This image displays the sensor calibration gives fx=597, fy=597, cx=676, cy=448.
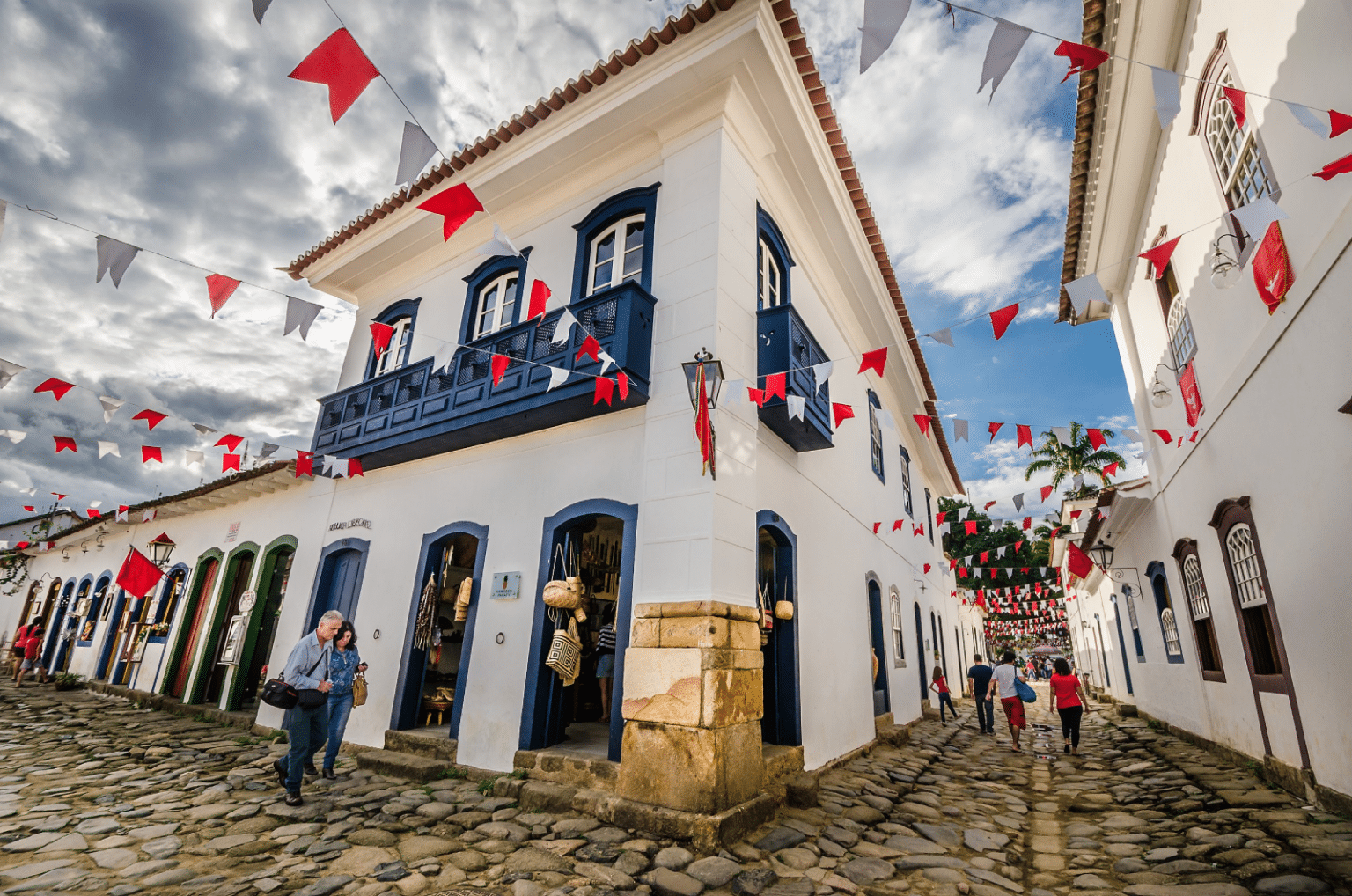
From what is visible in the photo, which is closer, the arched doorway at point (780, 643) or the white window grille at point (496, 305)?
the arched doorway at point (780, 643)

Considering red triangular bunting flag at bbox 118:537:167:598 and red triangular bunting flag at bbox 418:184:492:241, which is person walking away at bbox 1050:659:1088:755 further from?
red triangular bunting flag at bbox 118:537:167:598

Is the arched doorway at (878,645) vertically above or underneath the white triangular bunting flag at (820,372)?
underneath

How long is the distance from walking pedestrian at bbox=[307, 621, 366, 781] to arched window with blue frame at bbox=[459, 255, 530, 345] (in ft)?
13.1

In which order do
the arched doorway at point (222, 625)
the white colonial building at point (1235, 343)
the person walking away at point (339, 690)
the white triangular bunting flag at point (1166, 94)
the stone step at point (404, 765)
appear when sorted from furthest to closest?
1. the arched doorway at point (222, 625)
2. the stone step at point (404, 765)
3. the person walking away at point (339, 690)
4. the white colonial building at point (1235, 343)
5. the white triangular bunting flag at point (1166, 94)

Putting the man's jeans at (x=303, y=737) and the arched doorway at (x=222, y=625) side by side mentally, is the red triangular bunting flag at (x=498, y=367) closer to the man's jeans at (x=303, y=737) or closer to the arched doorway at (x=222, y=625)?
the man's jeans at (x=303, y=737)

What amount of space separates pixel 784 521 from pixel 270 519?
30.9ft

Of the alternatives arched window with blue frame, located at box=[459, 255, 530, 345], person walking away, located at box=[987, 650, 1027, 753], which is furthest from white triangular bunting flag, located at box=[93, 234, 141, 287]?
person walking away, located at box=[987, 650, 1027, 753]

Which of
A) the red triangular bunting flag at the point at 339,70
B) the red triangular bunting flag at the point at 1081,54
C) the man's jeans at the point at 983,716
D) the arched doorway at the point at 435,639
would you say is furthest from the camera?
the man's jeans at the point at 983,716

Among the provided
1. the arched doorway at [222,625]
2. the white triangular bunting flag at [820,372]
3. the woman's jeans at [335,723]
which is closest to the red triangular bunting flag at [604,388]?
the white triangular bunting flag at [820,372]

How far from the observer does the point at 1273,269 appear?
529 centimetres

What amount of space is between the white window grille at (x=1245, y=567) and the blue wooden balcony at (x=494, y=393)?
6608 millimetres

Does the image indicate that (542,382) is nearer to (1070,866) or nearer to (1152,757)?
(1070,866)

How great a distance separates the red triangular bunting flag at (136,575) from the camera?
9.78m

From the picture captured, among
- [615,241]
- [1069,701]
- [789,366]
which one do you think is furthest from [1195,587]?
[615,241]
